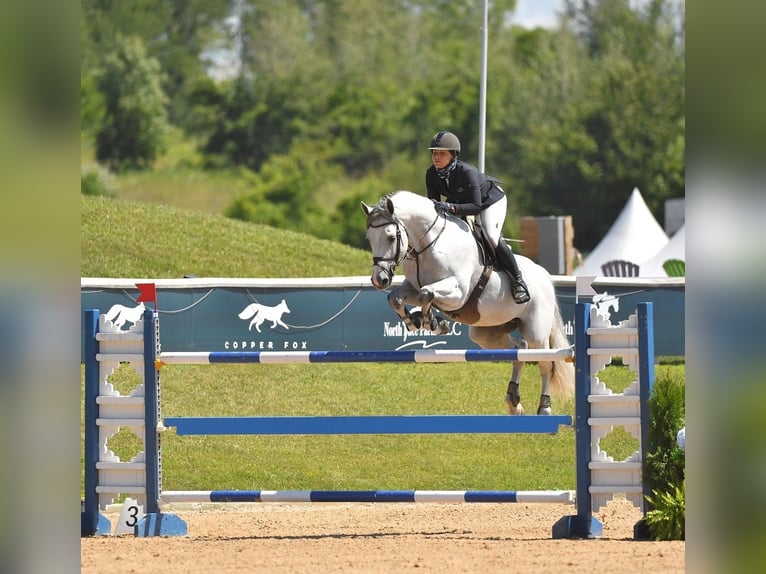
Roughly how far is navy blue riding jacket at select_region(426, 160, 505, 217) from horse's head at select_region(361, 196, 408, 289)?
71cm

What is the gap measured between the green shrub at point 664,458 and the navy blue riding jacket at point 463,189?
7.32 feet

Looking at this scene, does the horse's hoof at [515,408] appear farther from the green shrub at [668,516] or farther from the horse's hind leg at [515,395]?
the green shrub at [668,516]

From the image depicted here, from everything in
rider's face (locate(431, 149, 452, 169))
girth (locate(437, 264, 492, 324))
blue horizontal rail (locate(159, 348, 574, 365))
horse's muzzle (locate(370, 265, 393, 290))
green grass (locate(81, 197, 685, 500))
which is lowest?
green grass (locate(81, 197, 685, 500))

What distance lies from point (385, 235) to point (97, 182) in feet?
112

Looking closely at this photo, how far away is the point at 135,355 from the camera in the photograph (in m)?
6.43

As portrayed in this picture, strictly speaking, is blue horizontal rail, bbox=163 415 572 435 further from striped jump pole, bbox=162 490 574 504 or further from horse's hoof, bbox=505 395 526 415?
horse's hoof, bbox=505 395 526 415

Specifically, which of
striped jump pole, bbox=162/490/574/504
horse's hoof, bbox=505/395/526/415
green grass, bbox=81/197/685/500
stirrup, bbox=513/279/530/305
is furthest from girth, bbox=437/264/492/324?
striped jump pole, bbox=162/490/574/504

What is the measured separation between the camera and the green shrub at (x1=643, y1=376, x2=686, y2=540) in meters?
5.68

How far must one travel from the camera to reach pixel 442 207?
295 inches

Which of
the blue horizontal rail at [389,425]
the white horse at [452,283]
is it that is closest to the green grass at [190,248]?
the white horse at [452,283]
